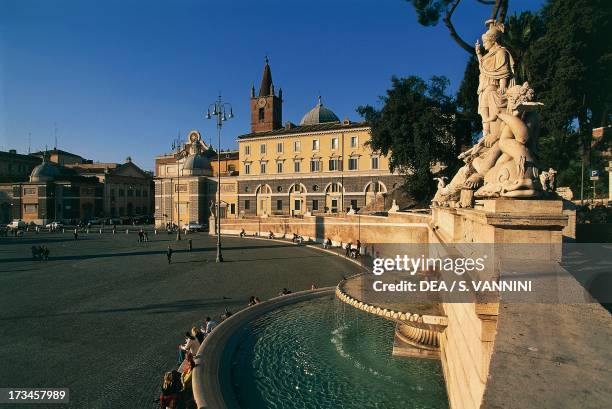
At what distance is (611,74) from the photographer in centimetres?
2131

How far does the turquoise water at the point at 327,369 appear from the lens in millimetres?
6441

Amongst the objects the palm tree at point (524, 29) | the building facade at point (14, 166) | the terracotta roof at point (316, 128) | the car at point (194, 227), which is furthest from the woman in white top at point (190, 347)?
the building facade at point (14, 166)

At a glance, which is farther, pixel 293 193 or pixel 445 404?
pixel 293 193

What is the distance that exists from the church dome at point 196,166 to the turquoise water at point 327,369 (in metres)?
43.6

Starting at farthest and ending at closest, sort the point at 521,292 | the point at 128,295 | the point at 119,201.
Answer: the point at 119,201
the point at 128,295
the point at 521,292

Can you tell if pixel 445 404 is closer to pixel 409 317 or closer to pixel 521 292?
pixel 409 317

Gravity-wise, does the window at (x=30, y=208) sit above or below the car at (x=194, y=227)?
above

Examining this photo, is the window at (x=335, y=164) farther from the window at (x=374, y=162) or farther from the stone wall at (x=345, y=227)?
the stone wall at (x=345, y=227)

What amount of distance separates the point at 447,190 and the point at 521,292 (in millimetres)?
7289

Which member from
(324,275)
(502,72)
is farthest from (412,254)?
(502,72)

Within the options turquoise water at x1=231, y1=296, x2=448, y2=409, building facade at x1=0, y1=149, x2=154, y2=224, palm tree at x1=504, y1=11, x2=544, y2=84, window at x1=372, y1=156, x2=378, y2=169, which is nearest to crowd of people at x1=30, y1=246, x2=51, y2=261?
turquoise water at x1=231, y1=296, x2=448, y2=409

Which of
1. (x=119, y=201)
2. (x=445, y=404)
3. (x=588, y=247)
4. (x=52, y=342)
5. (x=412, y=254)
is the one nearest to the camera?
(x=445, y=404)

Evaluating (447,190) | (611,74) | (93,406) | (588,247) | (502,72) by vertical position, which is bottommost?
(93,406)

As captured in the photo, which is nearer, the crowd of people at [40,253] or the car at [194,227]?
the crowd of people at [40,253]
